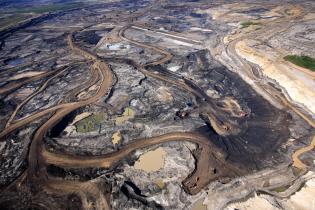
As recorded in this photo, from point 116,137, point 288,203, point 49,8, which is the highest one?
point 288,203

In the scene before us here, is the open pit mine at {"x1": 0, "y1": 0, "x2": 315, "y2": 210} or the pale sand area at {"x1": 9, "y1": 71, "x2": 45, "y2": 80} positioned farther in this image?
the pale sand area at {"x1": 9, "y1": 71, "x2": 45, "y2": 80}

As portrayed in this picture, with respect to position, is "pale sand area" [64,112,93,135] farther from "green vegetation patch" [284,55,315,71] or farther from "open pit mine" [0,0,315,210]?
"green vegetation patch" [284,55,315,71]

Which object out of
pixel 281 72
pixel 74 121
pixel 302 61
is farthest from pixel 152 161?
pixel 302 61

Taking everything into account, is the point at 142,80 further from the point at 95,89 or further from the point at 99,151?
the point at 99,151

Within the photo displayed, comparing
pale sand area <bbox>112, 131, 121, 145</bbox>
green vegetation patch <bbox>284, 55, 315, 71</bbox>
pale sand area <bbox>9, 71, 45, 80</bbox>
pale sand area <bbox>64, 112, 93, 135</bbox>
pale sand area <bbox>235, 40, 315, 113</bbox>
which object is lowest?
pale sand area <bbox>9, 71, 45, 80</bbox>

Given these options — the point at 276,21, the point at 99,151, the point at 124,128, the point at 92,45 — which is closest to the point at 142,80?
the point at 124,128

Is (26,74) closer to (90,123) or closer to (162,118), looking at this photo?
(90,123)

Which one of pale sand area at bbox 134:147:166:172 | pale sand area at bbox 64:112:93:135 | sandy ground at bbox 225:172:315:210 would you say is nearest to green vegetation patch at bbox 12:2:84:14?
pale sand area at bbox 64:112:93:135
